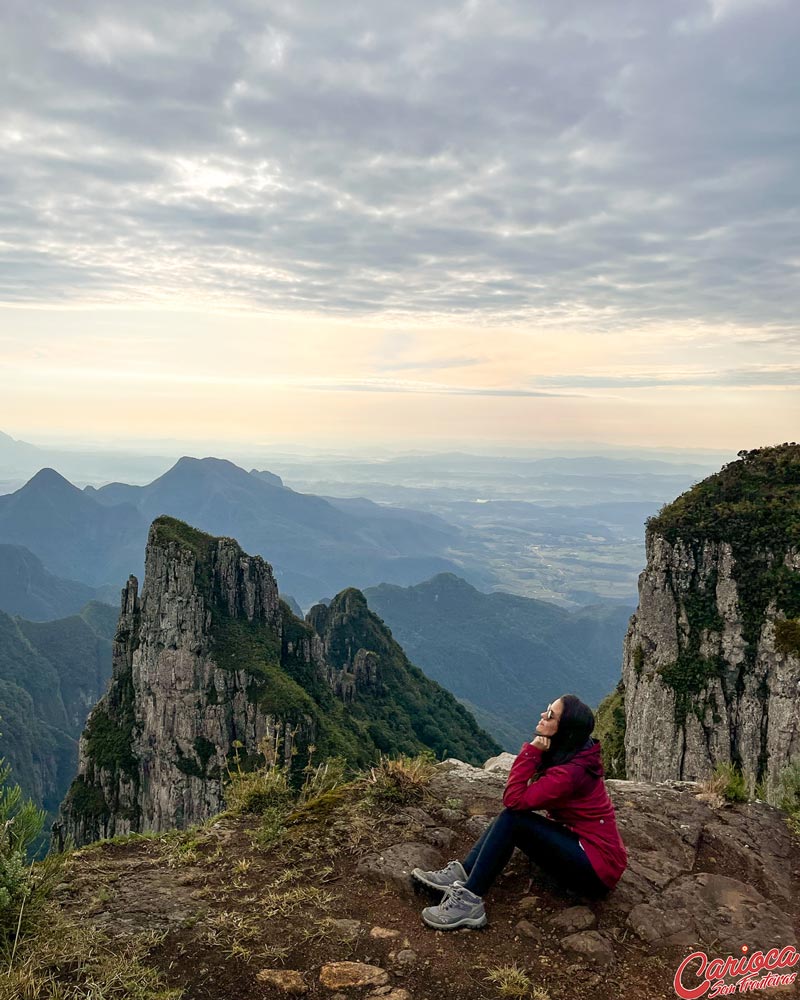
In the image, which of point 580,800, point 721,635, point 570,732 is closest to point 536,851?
point 580,800

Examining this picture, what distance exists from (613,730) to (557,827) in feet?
154

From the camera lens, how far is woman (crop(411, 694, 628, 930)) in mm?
6449

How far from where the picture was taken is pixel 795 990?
18.3ft

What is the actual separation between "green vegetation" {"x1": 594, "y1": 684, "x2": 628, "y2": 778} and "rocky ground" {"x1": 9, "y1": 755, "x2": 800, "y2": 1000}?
122ft

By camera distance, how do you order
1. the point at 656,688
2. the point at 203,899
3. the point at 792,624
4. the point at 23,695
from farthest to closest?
the point at 23,695, the point at 656,688, the point at 792,624, the point at 203,899

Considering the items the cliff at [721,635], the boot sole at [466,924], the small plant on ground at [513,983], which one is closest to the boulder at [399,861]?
the boot sole at [466,924]

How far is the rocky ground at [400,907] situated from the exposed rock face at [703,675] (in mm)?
34448

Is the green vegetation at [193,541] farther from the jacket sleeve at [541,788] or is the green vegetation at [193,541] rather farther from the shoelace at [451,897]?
the jacket sleeve at [541,788]

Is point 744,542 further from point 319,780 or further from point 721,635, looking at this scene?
point 319,780

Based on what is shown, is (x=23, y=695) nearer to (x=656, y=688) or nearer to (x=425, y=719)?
(x=425, y=719)

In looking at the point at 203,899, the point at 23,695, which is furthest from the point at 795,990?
the point at 23,695

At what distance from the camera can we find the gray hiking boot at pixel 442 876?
6648mm

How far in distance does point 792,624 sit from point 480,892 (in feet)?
127

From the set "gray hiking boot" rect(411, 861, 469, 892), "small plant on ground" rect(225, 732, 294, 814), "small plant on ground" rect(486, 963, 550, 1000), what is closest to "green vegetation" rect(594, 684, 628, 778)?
"small plant on ground" rect(225, 732, 294, 814)
